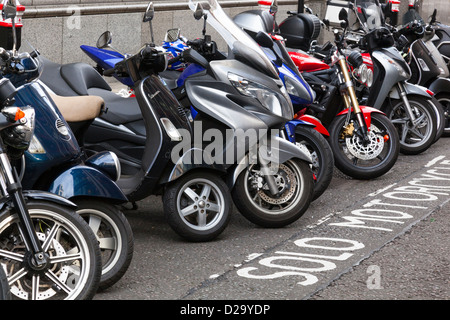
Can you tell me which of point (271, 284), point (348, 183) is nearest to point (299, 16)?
point (348, 183)

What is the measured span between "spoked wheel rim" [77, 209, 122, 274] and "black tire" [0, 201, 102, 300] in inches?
15.0

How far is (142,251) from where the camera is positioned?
561 centimetres

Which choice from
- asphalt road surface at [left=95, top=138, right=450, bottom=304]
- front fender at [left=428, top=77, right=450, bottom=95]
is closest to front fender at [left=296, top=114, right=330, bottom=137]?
asphalt road surface at [left=95, top=138, right=450, bottom=304]

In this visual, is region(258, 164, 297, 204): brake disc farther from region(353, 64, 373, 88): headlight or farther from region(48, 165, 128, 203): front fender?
region(353, 64, 373, 88): headlight

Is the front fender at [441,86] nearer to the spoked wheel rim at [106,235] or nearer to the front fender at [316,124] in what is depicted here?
the front fender at [316,124]

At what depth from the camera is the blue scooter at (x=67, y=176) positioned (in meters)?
4.55

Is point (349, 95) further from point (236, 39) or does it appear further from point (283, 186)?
point (283, 186)

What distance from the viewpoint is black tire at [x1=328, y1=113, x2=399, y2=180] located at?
25.8 ft

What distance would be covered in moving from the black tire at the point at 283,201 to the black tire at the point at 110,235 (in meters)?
1.46

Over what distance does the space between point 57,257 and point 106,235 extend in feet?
1.97

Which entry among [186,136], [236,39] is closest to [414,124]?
[236,39]

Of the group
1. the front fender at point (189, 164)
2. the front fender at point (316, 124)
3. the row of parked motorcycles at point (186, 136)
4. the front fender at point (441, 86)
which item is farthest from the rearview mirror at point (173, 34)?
the front fender at point (441, 86)
